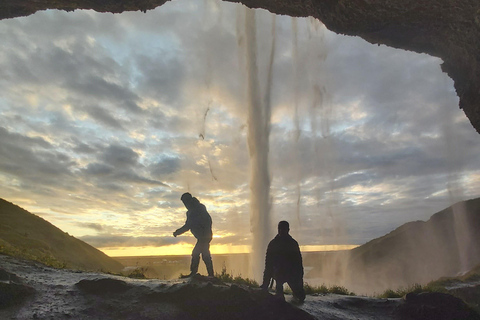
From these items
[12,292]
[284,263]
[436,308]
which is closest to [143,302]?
[12,292]

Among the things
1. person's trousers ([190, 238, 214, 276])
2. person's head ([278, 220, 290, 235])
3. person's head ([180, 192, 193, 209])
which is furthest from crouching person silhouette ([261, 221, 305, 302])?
person's head ([180, 192, 193, 209])

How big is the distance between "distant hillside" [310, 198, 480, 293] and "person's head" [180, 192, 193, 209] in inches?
1533

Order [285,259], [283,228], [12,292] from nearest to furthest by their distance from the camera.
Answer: [12,292]
[285,259]
[283,228]

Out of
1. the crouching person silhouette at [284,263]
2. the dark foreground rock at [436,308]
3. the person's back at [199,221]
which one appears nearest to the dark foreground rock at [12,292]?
the person's back at [199,221]

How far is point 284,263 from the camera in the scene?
312 inches

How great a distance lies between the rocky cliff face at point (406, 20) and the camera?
8.87 m

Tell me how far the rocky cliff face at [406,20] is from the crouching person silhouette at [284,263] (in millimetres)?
Result: 7456

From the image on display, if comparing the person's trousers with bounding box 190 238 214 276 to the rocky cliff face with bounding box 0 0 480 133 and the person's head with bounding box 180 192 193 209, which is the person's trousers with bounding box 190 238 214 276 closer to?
the person's head with bounding box 180 192 193 209

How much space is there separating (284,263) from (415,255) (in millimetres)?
53552

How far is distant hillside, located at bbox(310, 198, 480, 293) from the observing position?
141 ft

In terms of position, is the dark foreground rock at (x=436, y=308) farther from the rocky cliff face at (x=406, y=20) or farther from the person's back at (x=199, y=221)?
the person's back at (x=199, y=221)

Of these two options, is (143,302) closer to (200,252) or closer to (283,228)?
(200,252)

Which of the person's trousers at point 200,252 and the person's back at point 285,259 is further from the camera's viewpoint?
the person's trousers at point 200,252

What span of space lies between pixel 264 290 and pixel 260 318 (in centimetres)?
100
